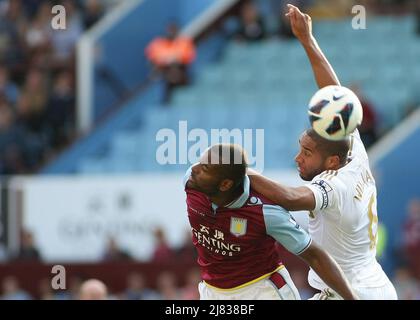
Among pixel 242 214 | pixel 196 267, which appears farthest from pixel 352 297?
pixel 196 267

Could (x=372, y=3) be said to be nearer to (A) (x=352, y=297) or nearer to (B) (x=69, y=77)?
(B) (x=69, y=77)

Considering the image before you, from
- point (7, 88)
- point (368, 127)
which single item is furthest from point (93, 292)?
point (7, 88)

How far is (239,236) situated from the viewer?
8.46 meters

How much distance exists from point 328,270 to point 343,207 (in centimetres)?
53

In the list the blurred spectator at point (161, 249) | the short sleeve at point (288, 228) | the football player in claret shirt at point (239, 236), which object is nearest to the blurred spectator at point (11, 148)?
the blurred spectator at point (161, 249)

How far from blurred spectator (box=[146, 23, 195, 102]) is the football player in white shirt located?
1204 centimetres

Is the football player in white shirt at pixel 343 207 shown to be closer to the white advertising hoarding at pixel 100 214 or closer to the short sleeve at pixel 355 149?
the short sleeve at pixel 355 149

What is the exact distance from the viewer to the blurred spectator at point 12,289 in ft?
56.3

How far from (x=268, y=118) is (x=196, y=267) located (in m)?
3.83

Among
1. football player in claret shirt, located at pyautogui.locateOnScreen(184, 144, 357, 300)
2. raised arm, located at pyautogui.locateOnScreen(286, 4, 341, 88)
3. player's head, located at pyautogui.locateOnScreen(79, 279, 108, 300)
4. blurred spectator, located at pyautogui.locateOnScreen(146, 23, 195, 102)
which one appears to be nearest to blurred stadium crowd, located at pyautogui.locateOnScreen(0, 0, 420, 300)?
blurred spectator, located at pyautogui.locateOnScreen(146, 23, 195, 102)

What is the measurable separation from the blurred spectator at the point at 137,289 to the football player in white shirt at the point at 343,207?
7.94 meters
